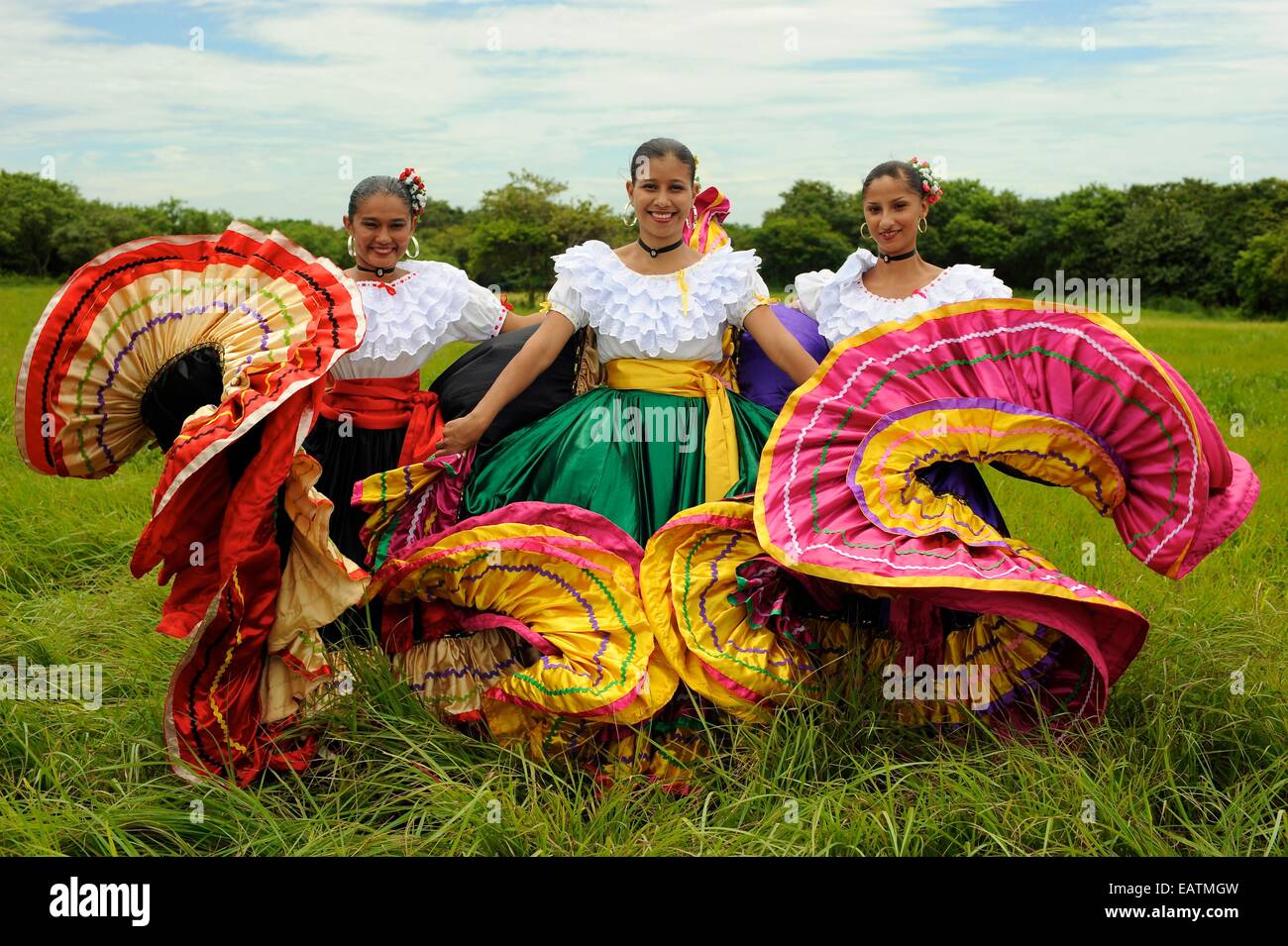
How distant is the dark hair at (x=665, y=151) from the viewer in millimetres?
3488

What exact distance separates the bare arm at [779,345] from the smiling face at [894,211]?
642mm

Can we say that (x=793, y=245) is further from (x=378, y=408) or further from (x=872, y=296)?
(x=378, y=408)

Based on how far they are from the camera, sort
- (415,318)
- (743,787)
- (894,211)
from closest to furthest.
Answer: (743,787) < (415,318) < (894,211)

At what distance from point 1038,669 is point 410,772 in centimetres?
183

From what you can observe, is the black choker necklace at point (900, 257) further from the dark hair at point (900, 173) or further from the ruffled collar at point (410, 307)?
the ruffled collar at point (410, 307)

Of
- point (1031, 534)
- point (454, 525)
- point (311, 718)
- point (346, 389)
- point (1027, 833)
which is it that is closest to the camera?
point (1027, 833)

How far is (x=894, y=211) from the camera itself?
3.90m

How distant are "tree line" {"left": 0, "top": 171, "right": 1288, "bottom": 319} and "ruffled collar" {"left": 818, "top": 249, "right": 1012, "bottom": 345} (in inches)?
741

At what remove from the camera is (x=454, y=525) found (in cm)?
344

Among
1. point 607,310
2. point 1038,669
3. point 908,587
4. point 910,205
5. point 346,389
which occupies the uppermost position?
point 910,205

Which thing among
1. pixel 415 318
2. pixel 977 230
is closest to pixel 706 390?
pixel 415 318

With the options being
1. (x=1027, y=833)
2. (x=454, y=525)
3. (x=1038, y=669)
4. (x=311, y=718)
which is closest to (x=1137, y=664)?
(x=1038, y=669)

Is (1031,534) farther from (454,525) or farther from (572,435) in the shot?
(454,525)

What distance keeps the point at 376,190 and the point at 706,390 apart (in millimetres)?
1338
